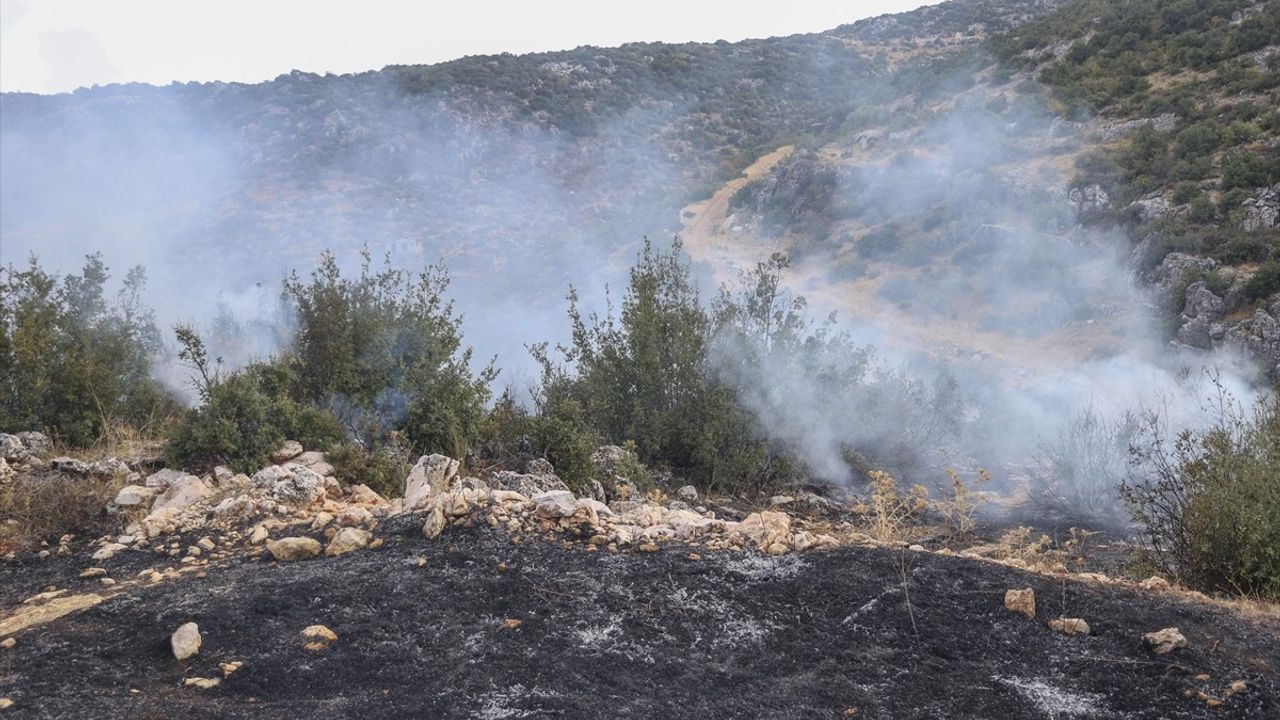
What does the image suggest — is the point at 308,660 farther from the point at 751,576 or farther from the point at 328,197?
the point at 328,197

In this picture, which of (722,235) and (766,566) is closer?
(766,566)

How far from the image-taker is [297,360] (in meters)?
7.51

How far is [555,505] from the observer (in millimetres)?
4789

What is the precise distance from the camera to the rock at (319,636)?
3336 mm

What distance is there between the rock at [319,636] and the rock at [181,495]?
234 centimetres

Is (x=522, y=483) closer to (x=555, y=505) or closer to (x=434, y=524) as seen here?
(x=555, y=505)

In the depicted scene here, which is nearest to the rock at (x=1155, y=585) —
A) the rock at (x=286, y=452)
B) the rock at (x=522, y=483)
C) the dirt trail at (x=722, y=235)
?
the rock at (x=522, y=483)

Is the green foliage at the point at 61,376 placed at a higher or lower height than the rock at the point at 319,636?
higher

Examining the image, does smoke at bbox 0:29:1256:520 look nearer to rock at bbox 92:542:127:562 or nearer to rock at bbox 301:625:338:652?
rock at bbox 92:542:127:562

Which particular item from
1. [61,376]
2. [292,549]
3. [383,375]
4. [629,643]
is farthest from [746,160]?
[629,643]

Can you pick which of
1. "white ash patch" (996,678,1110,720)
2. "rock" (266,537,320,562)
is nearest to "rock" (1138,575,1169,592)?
"white ash patch" (996,678,1110,720)

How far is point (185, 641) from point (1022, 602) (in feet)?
11.8

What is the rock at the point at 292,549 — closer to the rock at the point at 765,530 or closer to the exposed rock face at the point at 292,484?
the exposed rock face at the point at 292,484

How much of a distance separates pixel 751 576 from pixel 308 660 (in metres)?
2.05
